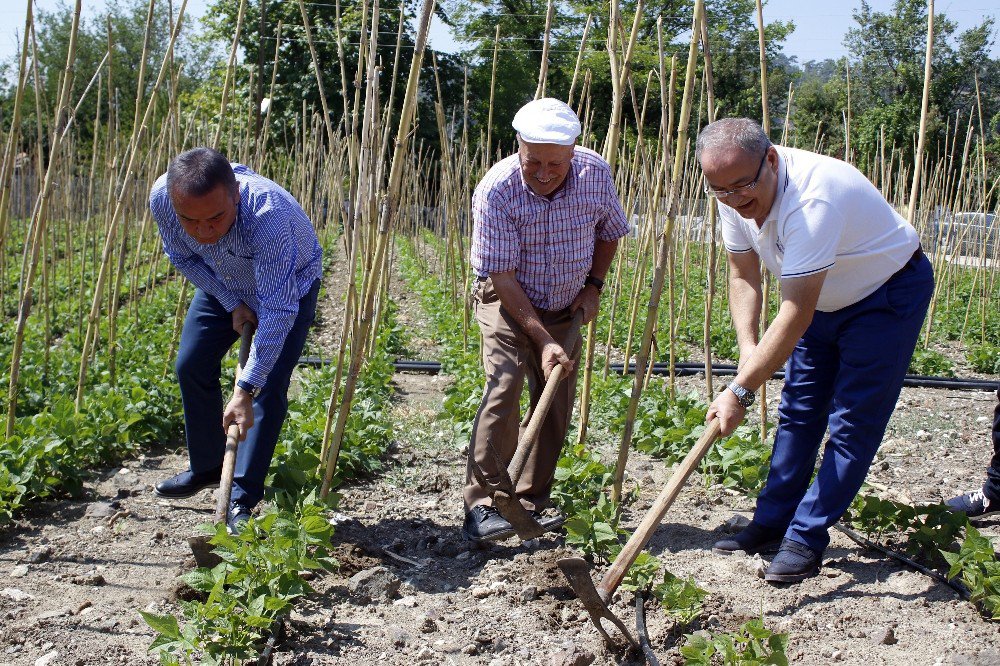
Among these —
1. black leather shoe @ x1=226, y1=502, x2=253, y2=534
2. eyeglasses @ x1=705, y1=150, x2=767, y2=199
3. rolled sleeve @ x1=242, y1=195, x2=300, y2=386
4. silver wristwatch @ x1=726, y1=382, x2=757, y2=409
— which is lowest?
black leather shoe @ x1=226, y1=502, x2=253, y2=534

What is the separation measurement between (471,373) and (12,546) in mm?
2904

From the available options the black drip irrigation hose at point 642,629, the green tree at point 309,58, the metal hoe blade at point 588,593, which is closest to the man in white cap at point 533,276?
the black drip irrigation hose at point 642,629

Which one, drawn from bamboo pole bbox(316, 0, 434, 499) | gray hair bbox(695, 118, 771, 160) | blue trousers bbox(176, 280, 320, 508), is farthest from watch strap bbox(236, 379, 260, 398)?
gray hair bbox(695, 118, 771, 160)

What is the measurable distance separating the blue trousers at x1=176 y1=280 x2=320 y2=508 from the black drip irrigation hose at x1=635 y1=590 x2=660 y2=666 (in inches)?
53.0

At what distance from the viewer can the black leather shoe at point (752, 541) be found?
9.83ft

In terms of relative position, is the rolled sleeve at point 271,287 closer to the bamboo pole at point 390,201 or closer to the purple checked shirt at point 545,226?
the bamboo pole at point 390,201

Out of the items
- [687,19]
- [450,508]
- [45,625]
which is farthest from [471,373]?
[687,19]

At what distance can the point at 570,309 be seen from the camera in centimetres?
336

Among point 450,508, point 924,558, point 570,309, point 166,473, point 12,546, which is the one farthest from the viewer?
point 166,473

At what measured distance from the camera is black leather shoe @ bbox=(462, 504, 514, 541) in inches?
121

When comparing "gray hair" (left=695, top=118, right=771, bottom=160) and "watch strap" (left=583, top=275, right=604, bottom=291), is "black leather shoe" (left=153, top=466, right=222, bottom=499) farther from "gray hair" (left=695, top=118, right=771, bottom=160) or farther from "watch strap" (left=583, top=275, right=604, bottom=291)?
"gray hair" (left=695, top=118, right=771, bottom=160)

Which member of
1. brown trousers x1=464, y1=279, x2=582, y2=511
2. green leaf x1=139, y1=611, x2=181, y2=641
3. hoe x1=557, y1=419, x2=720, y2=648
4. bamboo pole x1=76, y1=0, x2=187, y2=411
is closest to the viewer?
green leaf x1=139, y1=611, x2=181, y2=641

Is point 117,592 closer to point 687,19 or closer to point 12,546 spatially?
point 12,546

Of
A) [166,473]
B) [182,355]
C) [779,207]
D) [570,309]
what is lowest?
[166,473]
